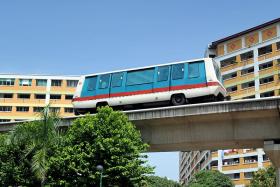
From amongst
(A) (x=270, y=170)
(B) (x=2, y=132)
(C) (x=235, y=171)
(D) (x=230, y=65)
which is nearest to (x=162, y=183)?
(C) (x=235, y=171)

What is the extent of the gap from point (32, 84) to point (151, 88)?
6260cm

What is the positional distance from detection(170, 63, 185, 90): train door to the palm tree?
613 centimetres

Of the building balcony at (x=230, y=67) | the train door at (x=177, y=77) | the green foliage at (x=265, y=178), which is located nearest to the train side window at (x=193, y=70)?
the train door at (x=177, y=77)

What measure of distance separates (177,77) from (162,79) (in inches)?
34.0

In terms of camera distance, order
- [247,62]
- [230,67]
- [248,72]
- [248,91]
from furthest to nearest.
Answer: [230,67] → [247,62] → [248,72] → [248,91]

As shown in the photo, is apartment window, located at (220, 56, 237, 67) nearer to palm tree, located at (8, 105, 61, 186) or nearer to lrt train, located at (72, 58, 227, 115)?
lrt train, located at (72, 58, 227, 115)

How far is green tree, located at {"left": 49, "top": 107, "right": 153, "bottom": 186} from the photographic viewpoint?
2130 centimetres

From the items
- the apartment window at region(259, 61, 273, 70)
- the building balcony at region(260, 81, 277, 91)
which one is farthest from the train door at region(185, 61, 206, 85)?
the apartment window at region(259, 61, 273, 70)

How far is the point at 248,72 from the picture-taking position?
238 ft

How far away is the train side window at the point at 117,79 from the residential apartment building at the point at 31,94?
192 feet

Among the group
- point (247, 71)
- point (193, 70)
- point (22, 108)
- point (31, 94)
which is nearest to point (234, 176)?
point (247, 71)

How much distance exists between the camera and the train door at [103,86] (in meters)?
26.0

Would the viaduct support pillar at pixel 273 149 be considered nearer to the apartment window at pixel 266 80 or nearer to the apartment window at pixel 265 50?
the apartment window at pixel 266 80

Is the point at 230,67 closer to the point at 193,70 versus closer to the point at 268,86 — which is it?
the point at 268,86
